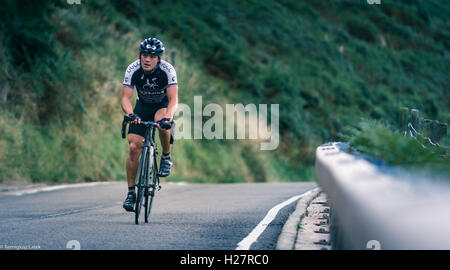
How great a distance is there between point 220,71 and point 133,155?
32.6 meters

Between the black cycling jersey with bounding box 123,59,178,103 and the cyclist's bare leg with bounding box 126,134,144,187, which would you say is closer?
the black cycling jersey with bounding box 123,59,178,103

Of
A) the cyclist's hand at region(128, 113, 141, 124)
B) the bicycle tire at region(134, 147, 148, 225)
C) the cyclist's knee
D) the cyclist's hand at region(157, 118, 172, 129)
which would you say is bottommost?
the bicycle tire at region(134, 147, 148, 225)

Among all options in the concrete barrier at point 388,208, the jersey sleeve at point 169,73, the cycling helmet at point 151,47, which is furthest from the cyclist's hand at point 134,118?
the concrete barrier at point 388,208

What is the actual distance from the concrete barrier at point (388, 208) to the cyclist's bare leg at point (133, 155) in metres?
3.80

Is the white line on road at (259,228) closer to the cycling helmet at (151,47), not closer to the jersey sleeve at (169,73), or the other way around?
the jersey sleeve at (169,73)

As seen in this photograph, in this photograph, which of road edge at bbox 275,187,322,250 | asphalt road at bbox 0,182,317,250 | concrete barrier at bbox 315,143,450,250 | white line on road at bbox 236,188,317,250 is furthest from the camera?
asphalt road at bbox 0,182,317,250

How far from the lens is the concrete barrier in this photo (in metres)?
3.34

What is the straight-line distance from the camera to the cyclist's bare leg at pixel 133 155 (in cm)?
948

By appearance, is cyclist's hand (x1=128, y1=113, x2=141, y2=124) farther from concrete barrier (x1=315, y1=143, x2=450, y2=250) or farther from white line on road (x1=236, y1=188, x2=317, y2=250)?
concrete barrier (x1=315, y1=143, x2=450, y2=250)

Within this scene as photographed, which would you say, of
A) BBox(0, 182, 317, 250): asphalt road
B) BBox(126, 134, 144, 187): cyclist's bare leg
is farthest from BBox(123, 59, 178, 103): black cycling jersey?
BBox(0, 182, 317, 250): asphalt road

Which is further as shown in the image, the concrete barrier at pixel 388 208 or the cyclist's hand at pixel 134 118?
the cyclist's hand at pixel 134 118

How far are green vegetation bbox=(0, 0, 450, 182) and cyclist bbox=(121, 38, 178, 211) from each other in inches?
120
